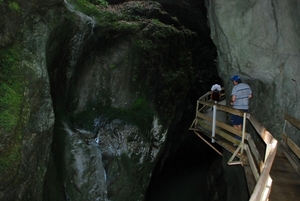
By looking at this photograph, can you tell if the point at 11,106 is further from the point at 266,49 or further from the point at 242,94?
the point at 266,49

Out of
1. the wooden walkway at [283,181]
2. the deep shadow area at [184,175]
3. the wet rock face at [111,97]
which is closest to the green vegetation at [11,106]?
the wet rock face at [111,97]

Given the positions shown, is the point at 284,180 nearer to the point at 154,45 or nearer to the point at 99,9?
the point at 154,45

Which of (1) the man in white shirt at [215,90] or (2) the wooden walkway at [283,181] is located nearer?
(2) the wooden walkway at [283,181]

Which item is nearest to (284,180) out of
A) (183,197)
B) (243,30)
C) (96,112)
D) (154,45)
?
(243,30)

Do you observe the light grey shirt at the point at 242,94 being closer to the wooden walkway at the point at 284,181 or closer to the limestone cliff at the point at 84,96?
the wooden walkway at the point at 284,181

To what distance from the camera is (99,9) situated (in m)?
10.9

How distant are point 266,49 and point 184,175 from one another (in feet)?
34.6

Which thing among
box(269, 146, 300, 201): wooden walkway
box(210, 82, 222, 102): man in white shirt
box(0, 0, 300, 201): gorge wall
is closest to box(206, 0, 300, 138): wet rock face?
box(0, 0, 300, 201): gorge wall

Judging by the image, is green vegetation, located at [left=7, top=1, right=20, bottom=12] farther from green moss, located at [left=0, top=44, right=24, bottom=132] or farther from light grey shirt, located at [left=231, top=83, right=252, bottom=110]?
light grey shirt, located at [left=231, top=83, right=252, bottom=110]

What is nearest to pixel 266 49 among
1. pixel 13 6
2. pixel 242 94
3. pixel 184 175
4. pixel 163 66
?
pixel 242 94

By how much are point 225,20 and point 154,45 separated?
3.49 meters

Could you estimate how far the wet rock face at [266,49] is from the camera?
27.1 feet

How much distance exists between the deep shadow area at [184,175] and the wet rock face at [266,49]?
6907 mm

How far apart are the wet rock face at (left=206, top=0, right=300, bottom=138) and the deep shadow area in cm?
691
